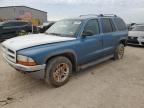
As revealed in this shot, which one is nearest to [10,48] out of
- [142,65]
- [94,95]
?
[94,95]

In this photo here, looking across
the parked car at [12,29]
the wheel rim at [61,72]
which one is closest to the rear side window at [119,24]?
the wheel rim at [61,72]

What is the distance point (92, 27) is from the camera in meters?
5.46

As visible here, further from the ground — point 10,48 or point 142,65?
point 10,48

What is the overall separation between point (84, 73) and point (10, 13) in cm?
3431

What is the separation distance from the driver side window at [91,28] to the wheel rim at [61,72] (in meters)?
1.16

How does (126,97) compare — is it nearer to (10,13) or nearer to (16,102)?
(16,102)

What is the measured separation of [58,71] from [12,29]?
9.55m

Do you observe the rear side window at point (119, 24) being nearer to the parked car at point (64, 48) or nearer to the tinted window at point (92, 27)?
the parked car at point (64, 48)

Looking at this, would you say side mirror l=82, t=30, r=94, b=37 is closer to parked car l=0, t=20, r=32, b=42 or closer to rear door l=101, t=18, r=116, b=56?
rear door l=101, t=18, r=116, b=56

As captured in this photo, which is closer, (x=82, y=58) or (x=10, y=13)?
(x=82, y=58)

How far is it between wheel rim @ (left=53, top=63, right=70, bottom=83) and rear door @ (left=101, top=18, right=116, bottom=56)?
1.86m

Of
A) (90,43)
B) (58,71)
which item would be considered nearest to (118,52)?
(90,43)

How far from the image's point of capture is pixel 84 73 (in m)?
5.58

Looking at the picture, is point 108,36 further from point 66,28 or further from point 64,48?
point 64,48
